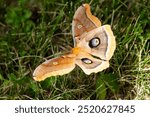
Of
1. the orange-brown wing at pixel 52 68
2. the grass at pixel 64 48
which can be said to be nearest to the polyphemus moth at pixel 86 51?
the orange-brown wing at pixel 52 68

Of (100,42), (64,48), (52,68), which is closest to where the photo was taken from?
(52,68)

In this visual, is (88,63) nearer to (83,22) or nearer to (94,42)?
(94,42)

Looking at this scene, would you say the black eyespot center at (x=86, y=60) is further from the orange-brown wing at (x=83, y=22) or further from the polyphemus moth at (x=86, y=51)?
the orange-brown wing at (x=83, y=22)

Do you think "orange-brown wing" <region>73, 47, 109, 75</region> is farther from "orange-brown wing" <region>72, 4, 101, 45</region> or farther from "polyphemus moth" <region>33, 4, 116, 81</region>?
"orange-brown wing" <region>72, 4, 101, 45</region>

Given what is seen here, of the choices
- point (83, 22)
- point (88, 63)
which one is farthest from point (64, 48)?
point (88, 63)

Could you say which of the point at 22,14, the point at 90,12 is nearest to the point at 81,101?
the point at 90,12

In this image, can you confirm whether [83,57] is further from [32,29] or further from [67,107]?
[32,29]
